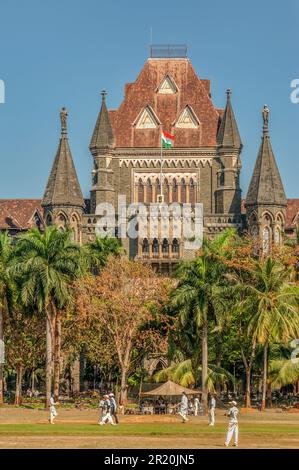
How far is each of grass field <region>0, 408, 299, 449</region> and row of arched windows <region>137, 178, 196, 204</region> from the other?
55.5 meters

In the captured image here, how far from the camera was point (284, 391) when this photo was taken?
10519 centimetres

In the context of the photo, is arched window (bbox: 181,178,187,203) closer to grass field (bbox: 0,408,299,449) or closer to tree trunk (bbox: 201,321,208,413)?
tree trunk (bbox: 201,321,208,413)

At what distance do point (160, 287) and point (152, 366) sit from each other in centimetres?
2050

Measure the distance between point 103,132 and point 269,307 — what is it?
5031cm

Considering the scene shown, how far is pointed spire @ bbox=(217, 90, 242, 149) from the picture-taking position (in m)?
125

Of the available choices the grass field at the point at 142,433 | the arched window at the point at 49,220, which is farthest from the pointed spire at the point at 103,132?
the grass field at the point at 142,433

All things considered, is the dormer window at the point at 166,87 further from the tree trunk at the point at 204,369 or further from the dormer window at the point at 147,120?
the tree trunk at the point at 204,369

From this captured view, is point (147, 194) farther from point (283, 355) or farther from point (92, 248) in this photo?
point (283, 355)

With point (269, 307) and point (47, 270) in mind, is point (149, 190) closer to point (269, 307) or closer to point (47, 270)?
point (47, 270)

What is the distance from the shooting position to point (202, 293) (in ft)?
271

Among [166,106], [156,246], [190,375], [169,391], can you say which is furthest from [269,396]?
[166,106]

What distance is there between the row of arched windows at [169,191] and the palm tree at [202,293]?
132 ft

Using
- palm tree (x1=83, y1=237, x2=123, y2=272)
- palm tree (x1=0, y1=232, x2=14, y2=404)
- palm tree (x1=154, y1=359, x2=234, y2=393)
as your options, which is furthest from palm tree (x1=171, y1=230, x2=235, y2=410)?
palm tree (x1=83, y1=237, x2=123, y2=272)
